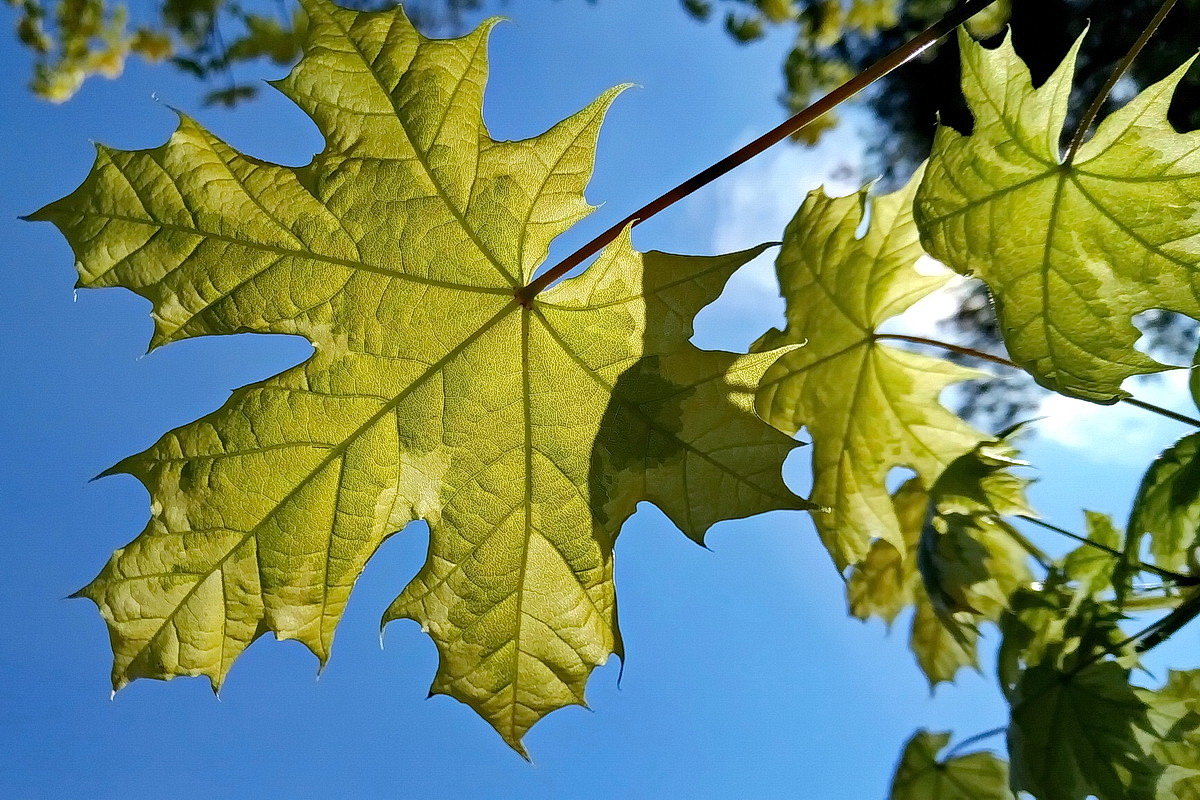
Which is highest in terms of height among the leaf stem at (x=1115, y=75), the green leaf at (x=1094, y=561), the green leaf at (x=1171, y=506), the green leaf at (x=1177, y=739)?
the leaf stem at (x=1115, y=75)

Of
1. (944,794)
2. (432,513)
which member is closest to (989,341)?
(944,794)

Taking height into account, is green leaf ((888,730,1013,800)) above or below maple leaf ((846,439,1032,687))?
below

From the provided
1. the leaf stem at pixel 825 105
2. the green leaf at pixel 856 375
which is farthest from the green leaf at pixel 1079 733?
the leaf stem at pixel 825 105

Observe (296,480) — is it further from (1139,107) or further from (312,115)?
(1139,107)

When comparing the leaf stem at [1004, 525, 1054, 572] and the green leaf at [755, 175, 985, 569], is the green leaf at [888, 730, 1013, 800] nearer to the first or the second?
the leaf stem at [1004, 525, 1054, 572]

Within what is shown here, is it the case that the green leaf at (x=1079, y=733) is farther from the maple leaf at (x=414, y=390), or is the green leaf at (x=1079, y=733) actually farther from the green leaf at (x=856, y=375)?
the maple leaf at (x=414, y=390)

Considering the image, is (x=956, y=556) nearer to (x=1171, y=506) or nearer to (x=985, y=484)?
(x=985, y=484)

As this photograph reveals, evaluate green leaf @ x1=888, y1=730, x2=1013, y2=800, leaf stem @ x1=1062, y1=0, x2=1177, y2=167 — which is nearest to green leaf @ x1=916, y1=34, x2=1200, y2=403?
leaf stem @ x1=1062, y1=0, x2=1177, y2=167
